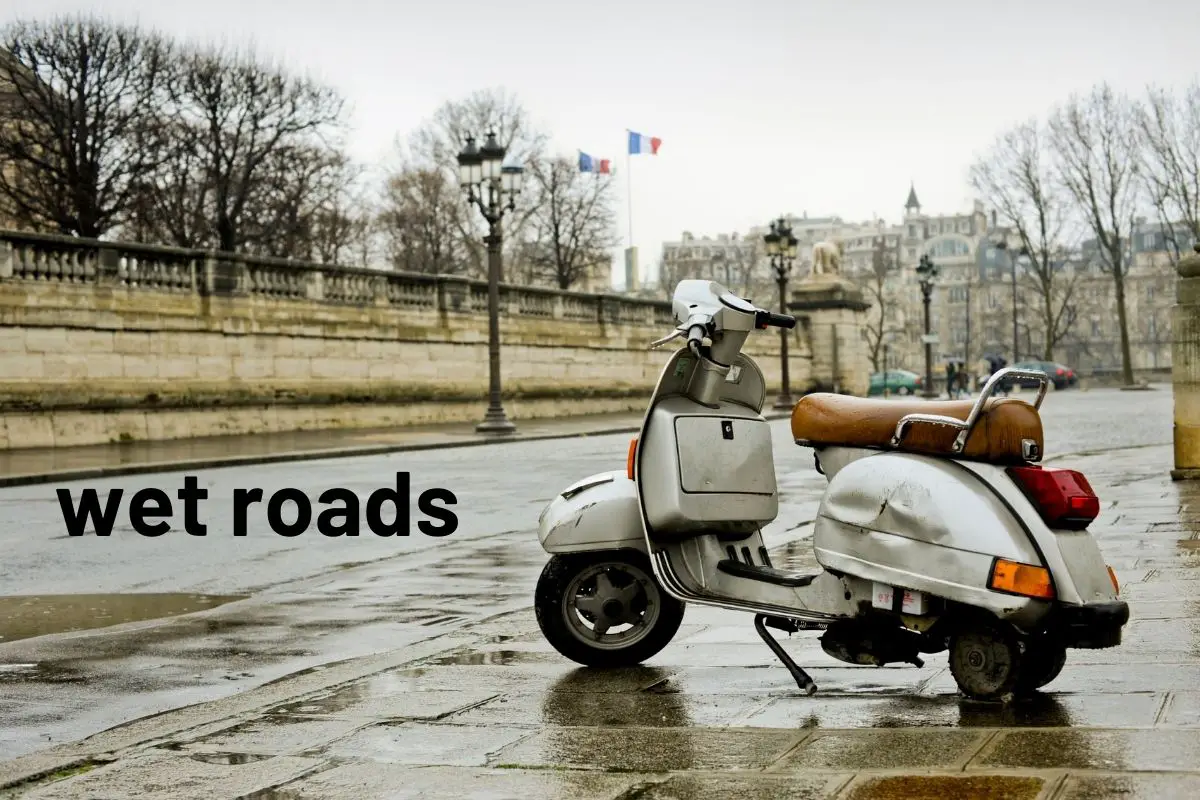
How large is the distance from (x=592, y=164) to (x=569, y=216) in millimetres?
2719

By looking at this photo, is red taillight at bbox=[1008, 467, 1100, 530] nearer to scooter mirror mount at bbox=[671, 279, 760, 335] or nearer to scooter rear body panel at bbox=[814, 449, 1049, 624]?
scooter rear body panel at bbox=[814, 449, 1049, 624]

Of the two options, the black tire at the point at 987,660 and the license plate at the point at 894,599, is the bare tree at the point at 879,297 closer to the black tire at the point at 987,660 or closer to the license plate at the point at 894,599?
the license plate at the point at 894,599

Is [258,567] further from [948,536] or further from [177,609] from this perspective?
[948,536]

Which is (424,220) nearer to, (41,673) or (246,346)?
(246,346)

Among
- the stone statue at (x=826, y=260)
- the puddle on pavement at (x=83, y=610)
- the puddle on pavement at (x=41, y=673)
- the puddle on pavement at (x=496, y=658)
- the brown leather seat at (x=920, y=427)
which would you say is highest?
the stone statue at (x=826, y=260)

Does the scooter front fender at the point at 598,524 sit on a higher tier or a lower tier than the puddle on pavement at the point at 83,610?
higher

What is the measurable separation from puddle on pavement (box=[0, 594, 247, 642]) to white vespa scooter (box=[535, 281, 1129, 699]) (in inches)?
127

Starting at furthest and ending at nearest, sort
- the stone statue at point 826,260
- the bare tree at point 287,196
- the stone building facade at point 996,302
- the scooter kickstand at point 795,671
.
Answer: the stone building facade at point 996,302 < the stone statue at point 826,260 < the bare tree at point 287,196 < the scooter kickstand at point 795,671

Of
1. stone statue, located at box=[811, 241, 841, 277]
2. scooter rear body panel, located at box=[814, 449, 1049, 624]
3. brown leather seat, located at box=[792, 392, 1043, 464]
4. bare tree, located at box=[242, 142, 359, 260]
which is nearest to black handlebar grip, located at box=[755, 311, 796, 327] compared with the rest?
brown leather seat, located at box=[792, 392, 1043, 464]

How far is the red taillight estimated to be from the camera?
210 inches

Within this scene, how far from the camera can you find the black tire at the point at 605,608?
6.50m

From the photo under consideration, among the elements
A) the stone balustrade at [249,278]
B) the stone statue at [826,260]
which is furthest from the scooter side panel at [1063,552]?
the stone statue at [826,260]

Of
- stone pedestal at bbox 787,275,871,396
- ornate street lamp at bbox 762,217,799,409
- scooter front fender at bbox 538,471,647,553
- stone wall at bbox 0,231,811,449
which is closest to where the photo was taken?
scooter front fender at bbox 538,471,647,553

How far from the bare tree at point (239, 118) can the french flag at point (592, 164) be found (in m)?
18.4
